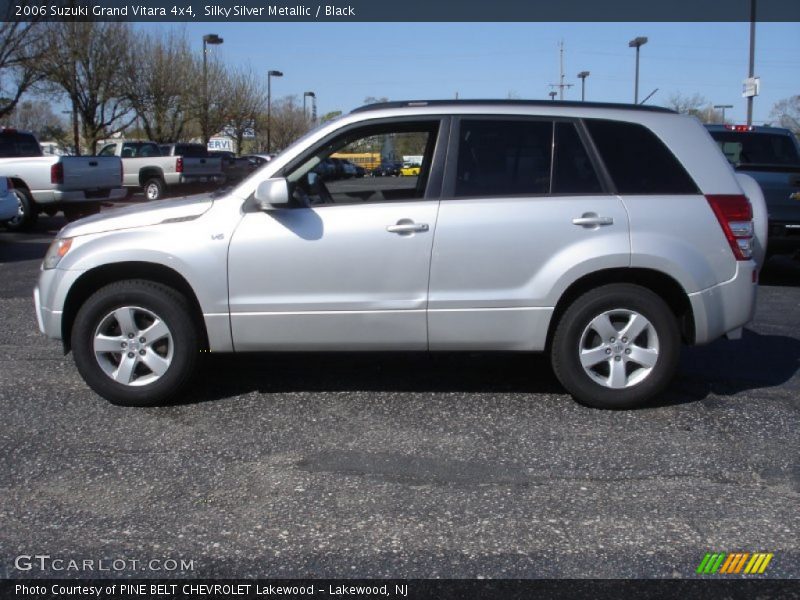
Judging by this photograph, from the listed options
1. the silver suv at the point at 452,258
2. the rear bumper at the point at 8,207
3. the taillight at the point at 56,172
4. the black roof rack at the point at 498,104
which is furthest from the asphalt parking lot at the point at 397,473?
the taillight at the point at 56,172

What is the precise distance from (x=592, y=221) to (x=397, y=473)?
1.92m

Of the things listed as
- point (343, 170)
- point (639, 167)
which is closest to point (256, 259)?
point (343, 170)

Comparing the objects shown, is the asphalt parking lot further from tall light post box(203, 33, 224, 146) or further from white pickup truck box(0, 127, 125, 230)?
tall light post box(203, 33, 224, 146)

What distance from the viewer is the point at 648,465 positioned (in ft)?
14.4

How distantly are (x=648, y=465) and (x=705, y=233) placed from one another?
1544mm

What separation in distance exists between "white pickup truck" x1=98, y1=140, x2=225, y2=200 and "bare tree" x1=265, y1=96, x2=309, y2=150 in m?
31.2

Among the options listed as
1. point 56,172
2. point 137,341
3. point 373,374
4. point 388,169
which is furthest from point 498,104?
point 56,172

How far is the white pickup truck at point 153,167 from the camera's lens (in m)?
24.8

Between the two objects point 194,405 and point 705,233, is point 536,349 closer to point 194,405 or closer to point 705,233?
point 705,233

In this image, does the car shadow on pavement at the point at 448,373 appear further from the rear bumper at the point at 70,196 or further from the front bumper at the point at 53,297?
the rear bumper at the point at 70,196

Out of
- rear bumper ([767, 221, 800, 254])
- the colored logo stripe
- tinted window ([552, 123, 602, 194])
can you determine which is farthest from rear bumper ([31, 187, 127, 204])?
the colored logo stripe

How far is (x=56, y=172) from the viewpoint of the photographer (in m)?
15.5

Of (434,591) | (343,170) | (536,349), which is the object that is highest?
(343,170)

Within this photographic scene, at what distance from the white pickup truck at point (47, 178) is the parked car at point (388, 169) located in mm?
11485
